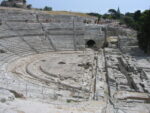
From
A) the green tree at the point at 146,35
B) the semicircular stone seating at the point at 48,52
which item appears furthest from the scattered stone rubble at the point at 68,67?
the green tree at the point at 146,35

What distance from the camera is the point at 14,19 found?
113 feet

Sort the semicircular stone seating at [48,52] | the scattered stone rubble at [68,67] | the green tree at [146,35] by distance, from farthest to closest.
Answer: the green tree at [146,35], the semicircular stone seating at [48,52], the scattered stone rubble at [68,67]

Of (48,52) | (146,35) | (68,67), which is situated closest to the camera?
(68,67)

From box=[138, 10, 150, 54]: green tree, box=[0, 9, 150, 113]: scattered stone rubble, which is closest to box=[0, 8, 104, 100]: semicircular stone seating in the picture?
box=[0, 9, 150, 113]: scattered stone rubble

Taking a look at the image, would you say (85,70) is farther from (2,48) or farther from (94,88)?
(2,48)

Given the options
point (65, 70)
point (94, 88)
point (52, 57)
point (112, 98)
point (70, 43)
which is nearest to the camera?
point (112, 98)

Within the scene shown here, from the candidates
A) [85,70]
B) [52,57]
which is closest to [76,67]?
[85,70]

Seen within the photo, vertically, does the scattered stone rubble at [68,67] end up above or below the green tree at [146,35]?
below

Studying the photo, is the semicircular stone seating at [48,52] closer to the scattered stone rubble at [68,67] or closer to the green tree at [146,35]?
the scattered stone rubble at [68,67]

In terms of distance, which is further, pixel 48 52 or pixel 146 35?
pixel 48 52

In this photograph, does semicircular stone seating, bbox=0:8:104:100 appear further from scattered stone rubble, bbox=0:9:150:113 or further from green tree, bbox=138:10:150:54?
green tree, bbox=138:10:150:54

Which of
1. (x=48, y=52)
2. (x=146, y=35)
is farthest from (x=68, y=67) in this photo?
(x=146, y=35)

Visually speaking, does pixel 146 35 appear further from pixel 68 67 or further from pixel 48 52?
pixel 48 52

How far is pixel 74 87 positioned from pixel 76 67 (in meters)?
5.89
